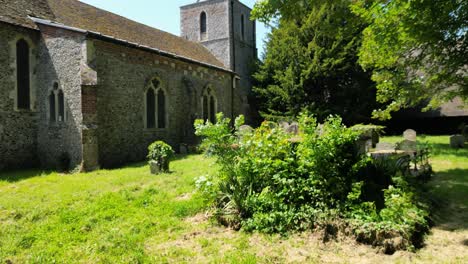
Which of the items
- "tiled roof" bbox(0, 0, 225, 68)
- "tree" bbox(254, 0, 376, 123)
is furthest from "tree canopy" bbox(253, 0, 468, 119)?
"tree" bbox(254, 0, 376, 123)

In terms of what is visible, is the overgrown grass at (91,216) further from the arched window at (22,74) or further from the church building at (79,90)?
the arched window at (22,74)

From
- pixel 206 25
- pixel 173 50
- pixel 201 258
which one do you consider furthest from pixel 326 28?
pixel 206 25

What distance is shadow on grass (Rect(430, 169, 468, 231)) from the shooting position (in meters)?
5.29

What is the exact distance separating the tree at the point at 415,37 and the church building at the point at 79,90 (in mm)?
9346

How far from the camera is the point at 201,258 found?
14.1 ft

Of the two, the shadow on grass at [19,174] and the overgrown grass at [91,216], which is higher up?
the shadow on grass at [19,174]

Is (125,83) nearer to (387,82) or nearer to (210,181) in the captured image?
(210,181)

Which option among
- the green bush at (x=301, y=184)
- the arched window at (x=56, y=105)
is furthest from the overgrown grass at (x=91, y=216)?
the arched window at (x=56, y=105)

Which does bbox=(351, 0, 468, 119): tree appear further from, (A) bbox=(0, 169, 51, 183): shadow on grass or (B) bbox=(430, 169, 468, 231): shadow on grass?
(A) bbox=(0, 169, 51, 183): shadow on grass

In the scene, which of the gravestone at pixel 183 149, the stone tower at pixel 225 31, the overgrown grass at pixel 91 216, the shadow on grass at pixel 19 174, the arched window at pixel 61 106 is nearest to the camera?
the overgrown grass at pixel 91 216

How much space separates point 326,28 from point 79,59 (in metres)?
8.92

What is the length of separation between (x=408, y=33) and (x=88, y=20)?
1393 cm

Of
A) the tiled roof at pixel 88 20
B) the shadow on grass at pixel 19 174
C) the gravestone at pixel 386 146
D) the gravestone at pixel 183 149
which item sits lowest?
the shadow on grass at pixel 19 174

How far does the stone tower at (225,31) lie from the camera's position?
2577 cm
